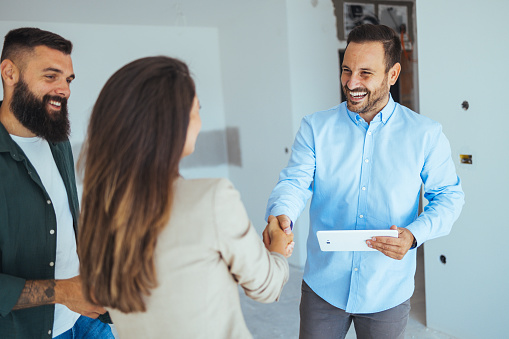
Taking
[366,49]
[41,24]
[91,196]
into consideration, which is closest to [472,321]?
[366,49]

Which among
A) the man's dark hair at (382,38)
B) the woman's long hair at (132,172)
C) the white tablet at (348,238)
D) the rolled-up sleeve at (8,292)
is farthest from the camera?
the man's dark hair at (382,38)

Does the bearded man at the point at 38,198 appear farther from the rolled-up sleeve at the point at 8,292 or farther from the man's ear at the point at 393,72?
the man's ear at the point at 393,72

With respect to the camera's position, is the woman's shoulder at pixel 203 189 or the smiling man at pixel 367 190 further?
the smiling man at pixel 367 190

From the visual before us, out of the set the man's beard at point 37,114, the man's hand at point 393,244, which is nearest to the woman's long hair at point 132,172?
the man's beard at point 37,114

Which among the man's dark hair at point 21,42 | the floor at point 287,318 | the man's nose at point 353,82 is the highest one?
the man's dark hair at point 21,42

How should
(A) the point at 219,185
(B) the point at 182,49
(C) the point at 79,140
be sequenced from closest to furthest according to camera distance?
(A) the point at 219,185
(C) the point at 79,140
(B) the point at 182,49

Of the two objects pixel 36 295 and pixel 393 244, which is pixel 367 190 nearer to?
pixel 393 244

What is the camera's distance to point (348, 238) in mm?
1479

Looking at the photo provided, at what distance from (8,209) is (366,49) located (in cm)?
133

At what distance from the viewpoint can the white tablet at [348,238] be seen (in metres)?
1.45

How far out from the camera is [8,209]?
4.42 feet

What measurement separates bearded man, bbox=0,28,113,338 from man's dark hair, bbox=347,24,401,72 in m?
1.07

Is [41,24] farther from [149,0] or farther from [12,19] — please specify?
[149,0]

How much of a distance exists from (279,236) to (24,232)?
2.53 ft
